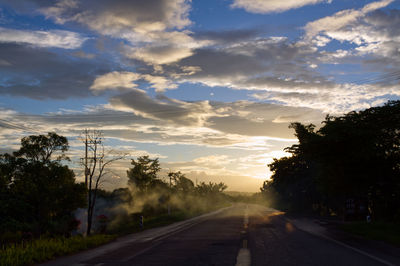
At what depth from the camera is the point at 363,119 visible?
1040 inches

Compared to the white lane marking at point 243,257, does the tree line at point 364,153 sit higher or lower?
higher

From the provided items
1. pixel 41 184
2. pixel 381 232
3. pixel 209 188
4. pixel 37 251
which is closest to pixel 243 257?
pixel 37 251

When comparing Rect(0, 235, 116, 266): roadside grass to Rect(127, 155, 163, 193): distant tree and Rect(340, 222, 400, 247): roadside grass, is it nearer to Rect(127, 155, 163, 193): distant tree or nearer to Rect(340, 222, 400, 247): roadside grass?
Rect(340, 222, 400, 247): roadside grass

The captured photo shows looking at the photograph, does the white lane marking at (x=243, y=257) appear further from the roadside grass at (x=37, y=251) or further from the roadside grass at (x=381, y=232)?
the roadside grass at (x=381, y=232)

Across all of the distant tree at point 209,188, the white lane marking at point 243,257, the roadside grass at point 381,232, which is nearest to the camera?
the white lane marking at point 243,257

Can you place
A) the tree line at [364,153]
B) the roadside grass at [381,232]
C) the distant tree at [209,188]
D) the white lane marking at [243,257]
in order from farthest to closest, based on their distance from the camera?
the distant tree at [209,188]
the tree line at [364,153]
the roadside grass at [381,232]
the white lane marking at [243,257]

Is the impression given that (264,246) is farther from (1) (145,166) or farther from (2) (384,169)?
(1) (145,166)

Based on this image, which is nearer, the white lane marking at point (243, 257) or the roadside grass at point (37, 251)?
the white lane marking at point (243, 257)

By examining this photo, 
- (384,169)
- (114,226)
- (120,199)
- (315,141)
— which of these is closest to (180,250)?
(315,141)

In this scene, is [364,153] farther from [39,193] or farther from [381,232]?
[39,193]

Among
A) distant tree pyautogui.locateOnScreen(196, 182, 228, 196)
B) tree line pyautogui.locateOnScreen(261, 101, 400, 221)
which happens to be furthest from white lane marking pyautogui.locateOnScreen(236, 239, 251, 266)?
distant tree pyautogui.locateOnScreen(196, 182, 228, 196)

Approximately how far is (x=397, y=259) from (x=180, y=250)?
6.66 metres

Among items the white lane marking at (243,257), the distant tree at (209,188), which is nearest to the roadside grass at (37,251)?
the white lane marking at (243,257)

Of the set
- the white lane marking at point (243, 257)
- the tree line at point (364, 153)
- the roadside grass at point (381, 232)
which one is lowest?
the roadside grass at point (381, 232)
